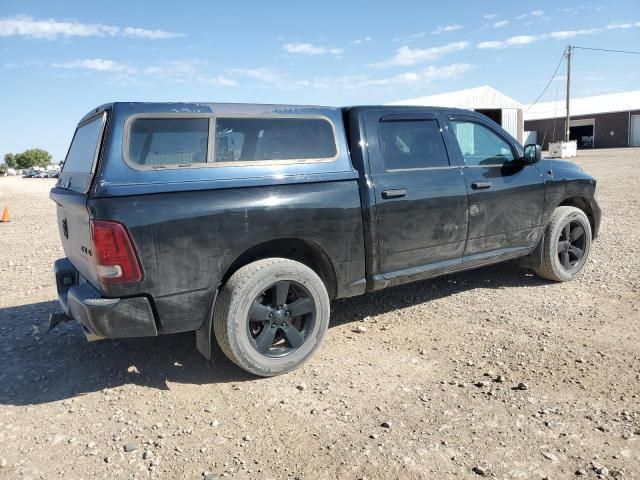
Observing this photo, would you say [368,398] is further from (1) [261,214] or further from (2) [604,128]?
(2) [604,128]

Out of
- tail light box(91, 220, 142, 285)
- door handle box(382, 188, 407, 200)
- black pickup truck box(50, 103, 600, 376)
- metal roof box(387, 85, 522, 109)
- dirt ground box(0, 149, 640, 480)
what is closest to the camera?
dirt ground box(0, 149, 640, 480)

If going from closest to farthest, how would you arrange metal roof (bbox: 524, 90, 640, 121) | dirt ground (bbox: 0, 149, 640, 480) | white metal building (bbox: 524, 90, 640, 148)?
1. dirt ground (bbox: 0, 149, 640, 480)
2. white metal building (bbox: 524, 90, 640, 148)
3. metal roof (bbox: 524, 90, 640, 121)

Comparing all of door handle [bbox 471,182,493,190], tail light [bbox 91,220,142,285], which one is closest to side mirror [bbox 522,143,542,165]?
door handle [bbox 471,182,493,190]

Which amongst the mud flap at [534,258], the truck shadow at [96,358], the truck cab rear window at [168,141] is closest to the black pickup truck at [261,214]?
the truck cab rear window at [168,141]

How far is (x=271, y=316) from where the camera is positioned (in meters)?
3.64

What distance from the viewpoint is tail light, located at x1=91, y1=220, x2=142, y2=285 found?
3006mm

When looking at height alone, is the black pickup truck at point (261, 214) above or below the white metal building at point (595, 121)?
below

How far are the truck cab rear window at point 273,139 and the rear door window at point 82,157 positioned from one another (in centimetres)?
79

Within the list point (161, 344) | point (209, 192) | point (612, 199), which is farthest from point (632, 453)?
point (612, 199)

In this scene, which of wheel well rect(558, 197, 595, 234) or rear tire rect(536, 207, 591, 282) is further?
wheel well rect(558, 197, 595, 234)

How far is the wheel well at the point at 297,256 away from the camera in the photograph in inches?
142

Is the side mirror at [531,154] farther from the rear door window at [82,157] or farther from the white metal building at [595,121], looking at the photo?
the white metal building at [595,121]

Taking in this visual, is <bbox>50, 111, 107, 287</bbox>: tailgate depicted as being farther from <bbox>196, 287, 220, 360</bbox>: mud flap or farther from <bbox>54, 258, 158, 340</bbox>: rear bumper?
<bbox>196, 287, 220, 360</bbox>: mud flap

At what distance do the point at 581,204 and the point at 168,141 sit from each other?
184 inches
